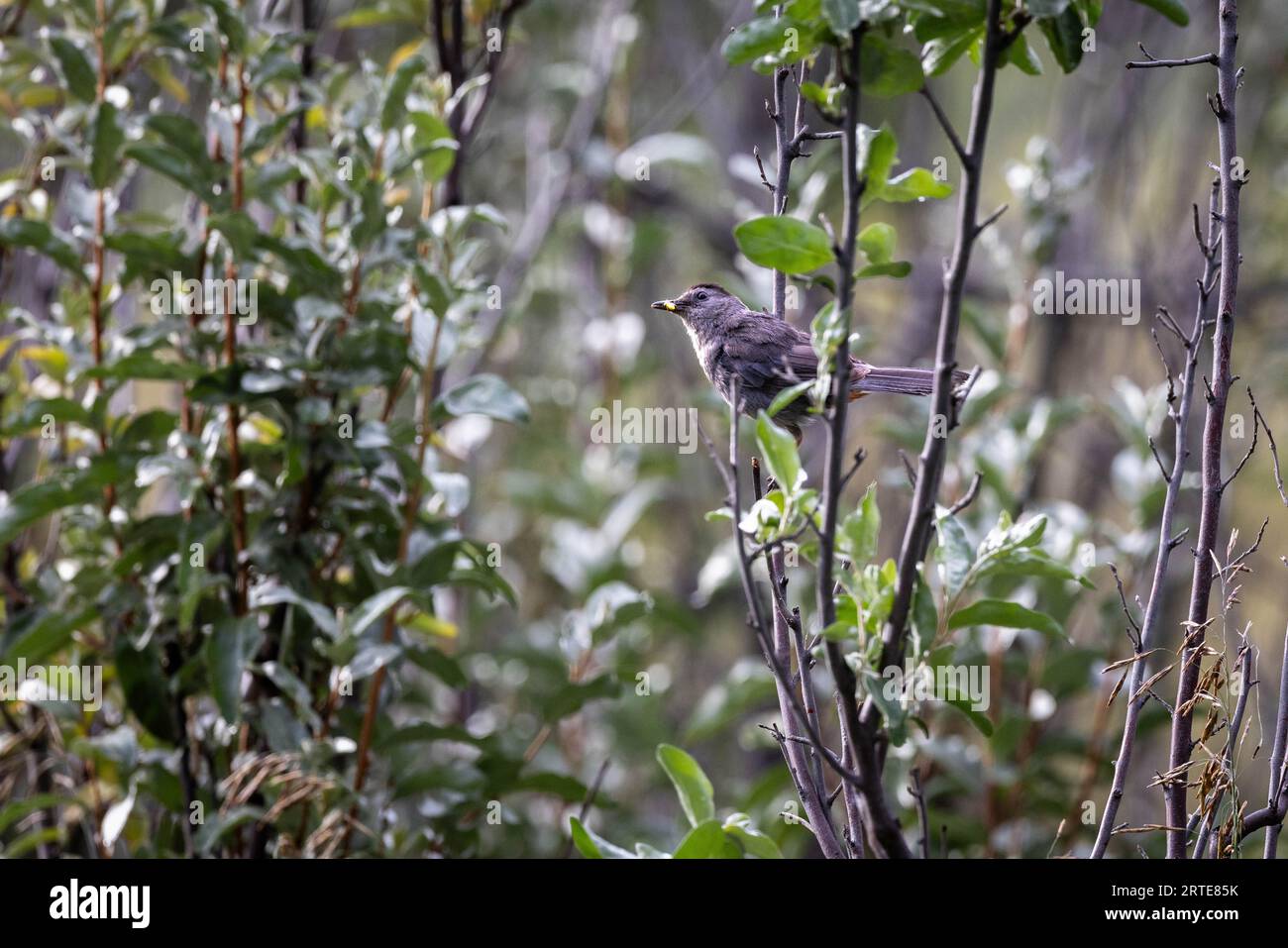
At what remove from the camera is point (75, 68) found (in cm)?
270

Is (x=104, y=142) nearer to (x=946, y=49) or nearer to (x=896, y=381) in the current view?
(x=896, y=381)

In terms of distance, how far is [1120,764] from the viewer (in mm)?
1575

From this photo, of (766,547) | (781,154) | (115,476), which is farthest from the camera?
(115,476)

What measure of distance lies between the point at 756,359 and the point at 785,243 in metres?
1.24

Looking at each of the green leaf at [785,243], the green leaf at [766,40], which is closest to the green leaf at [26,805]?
the green leaf at [785,243]

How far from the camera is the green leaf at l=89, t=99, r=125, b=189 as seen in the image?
256cm

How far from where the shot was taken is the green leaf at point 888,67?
1.46 meters

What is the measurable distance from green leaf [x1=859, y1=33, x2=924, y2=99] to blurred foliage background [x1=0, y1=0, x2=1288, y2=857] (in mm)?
615

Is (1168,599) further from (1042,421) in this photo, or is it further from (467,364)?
(467,364)

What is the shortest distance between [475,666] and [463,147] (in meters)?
2.07

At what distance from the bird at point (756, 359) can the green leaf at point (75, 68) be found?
1.44 meters

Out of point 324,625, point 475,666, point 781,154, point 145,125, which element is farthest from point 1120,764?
point 475,666

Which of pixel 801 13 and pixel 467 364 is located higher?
pixel 467 364
